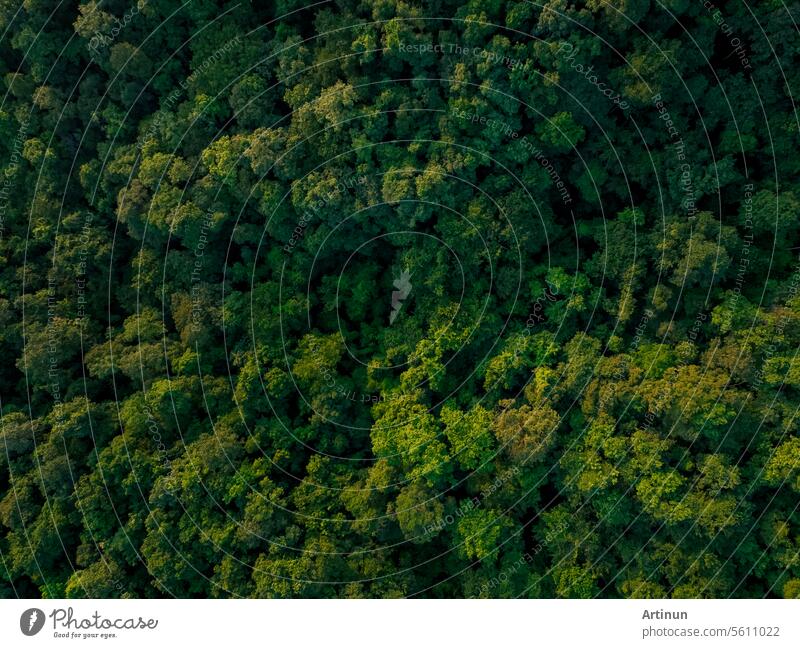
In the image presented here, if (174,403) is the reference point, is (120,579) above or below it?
below

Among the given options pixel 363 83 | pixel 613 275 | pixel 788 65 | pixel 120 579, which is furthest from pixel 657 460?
pixel 120 579

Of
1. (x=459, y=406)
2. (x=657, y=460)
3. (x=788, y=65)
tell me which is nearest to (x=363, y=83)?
(x=459, y=406)

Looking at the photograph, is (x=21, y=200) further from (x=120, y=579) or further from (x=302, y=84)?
(x=120, y=579)

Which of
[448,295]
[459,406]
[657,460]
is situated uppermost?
[448,295]

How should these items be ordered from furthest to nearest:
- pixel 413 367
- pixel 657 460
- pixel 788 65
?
pixel 413 367, pixel 788 65, pixel 657 460

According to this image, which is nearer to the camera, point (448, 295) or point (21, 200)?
point (448, 295)

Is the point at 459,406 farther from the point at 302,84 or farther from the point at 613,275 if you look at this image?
Result: the point at 302,84

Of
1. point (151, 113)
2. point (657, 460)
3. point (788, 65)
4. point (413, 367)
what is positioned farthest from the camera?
point (151, 113)

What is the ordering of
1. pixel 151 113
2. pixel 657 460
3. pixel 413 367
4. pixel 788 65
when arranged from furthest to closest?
pixel 151 113 → pixel 413 367 → pixel 788 65 → pixel 657 460

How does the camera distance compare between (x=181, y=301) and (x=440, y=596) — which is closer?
(x=440, y=596)
